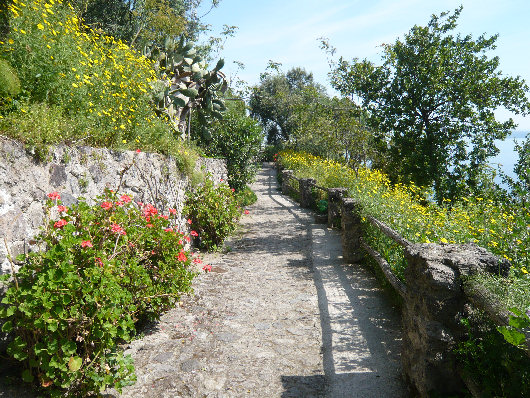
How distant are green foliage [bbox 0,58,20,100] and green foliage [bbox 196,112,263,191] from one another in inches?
404

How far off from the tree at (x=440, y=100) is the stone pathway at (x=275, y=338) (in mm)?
4717

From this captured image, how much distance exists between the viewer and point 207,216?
330 inches

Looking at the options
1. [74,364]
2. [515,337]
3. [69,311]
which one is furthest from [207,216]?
[515,337]

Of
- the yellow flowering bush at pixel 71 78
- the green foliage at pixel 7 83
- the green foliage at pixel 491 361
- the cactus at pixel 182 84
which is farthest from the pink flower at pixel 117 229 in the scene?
the cactus at pixel 182 84

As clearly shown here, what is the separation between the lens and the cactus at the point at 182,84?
966cm

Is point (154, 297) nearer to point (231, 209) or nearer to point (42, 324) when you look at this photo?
point (42, 324)

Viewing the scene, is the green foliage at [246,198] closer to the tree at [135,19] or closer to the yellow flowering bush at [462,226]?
the tree at [135,19]

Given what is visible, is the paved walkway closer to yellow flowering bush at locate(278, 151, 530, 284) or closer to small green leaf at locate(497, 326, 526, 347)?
yellow flowering bush at locate(278, 151, 530, 284)

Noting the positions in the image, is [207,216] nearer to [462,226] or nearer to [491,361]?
[462,226]

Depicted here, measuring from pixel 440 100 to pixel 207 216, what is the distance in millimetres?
6593

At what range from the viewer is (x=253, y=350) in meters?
4.37

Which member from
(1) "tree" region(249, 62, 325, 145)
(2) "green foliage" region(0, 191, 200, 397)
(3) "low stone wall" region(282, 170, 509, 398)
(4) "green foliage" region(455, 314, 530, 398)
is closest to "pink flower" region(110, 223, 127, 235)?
(2) "green foliage" region(0, 191, 200, 397)

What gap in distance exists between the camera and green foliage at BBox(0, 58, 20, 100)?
3.95 metres

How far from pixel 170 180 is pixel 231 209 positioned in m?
1.96
